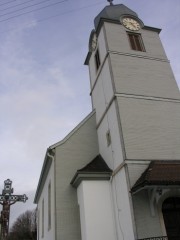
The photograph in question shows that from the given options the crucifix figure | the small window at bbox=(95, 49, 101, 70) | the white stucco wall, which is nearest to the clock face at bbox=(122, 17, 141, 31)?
the small window at bbox=(95, 49, 101, 70)

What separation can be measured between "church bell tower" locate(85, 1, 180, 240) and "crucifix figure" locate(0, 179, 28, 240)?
4639 millimetres

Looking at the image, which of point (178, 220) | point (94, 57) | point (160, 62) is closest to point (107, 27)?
point (94, 57)

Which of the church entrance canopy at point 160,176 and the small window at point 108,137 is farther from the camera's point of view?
the small window at point 108,137

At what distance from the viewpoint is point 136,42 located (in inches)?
711

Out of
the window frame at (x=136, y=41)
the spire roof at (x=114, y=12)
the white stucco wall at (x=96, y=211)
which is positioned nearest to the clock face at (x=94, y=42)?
the spire roof at (x=114, y=12)

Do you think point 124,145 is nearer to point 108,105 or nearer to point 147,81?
point 108,105

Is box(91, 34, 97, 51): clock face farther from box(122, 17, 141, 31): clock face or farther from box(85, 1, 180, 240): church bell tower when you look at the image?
box(122, 17, 141, 31): clock face

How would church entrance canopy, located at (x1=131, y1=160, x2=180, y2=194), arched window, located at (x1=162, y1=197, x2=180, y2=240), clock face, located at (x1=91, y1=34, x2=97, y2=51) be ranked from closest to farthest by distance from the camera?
church entrance canopy, located at (x1=131, y1=160, x2=180, y2=194) → arched window, located at (x1=162, y1=197, x2=180, y2=240) → clock face, located at (x1=91, y1=34, x2=97, y2=51)

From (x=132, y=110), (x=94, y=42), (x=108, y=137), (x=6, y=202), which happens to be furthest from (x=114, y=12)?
(x=6, y=202)

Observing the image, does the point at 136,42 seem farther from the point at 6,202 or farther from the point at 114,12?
the point at 6,202

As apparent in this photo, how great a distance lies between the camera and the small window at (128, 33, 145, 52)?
17.7 meters

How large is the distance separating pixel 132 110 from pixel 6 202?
26.2 ft

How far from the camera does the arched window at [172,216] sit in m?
11.1

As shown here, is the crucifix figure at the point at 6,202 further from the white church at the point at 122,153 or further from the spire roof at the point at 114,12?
the spire roof at the point at 114,12
